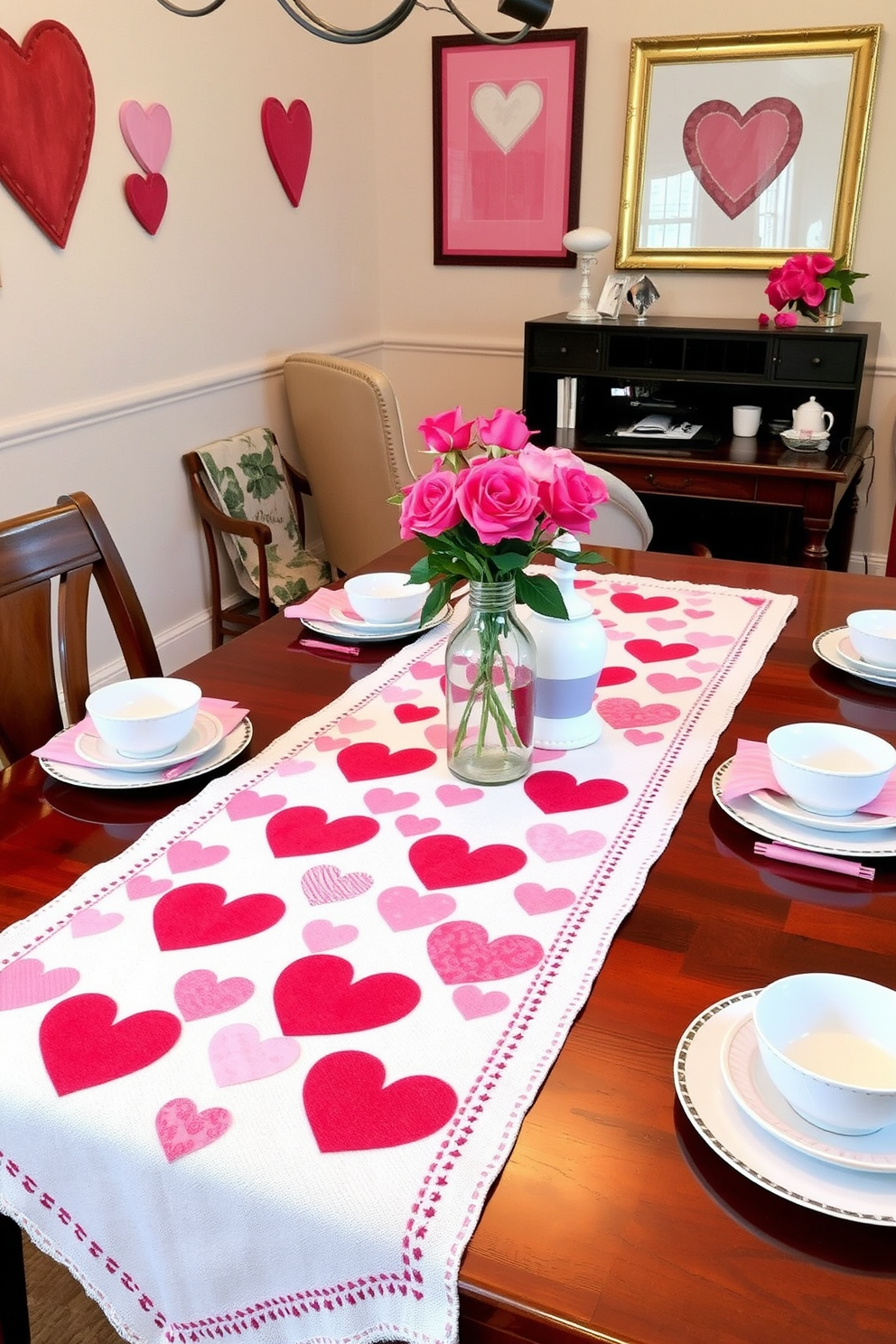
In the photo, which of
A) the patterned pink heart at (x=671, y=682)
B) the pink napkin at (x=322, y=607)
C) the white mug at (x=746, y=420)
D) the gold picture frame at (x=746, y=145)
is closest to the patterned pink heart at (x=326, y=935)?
the patterned pink heart at (x=671, y=682)

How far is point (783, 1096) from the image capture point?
30.1 inches

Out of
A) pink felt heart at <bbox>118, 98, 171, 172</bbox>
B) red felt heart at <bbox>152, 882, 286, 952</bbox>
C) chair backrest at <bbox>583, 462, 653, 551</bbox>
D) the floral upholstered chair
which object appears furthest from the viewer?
the floral upholstered chair

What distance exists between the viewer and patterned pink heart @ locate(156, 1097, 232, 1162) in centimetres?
75

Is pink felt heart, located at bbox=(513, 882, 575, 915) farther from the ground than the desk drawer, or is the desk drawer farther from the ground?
the desk drawer

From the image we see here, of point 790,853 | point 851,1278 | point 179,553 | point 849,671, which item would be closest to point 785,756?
point 790,853

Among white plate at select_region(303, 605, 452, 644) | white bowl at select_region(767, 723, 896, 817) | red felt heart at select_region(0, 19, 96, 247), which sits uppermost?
red felt heart at select_region(0, 19, 96, 247)

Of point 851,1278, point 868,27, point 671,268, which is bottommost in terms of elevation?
point 851,1278

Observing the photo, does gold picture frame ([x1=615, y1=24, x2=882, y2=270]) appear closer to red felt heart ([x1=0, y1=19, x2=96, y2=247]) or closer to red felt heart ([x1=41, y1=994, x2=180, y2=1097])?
red felt heart ([x1=0, y1=19, x2=96, y2=247])

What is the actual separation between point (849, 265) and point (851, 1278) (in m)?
3.42

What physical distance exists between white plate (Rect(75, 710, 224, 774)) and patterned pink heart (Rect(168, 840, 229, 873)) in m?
0.15

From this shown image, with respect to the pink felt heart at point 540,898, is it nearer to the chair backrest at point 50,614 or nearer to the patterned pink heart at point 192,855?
the patterned pink heart at point 192,855

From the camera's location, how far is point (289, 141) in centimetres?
339

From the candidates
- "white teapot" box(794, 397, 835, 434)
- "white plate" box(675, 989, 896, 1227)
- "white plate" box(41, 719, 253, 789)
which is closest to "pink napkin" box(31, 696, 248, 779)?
"white plate" box(41, 719, 253, 789)

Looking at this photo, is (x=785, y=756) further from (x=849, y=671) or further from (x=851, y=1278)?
(x=851, y=1278)
